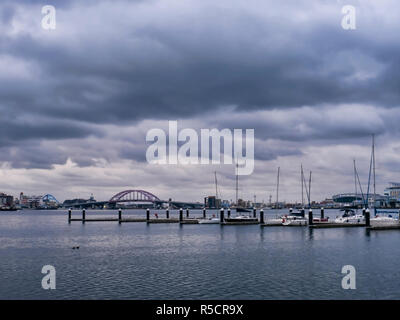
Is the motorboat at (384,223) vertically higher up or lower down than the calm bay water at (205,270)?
higher up

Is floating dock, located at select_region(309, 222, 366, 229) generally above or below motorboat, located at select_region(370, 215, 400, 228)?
below

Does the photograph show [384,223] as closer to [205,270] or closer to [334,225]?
[334,225]

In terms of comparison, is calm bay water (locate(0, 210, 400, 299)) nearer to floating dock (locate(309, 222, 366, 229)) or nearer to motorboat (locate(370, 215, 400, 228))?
motorboat (locate(370, 215, 400, 228))

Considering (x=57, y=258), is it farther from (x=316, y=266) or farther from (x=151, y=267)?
(x=316, y=266)

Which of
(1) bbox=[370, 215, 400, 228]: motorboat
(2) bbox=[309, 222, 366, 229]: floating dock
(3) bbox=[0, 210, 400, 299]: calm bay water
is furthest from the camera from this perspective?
(2) bbox=[309, 222, 366, 229]: floating dock

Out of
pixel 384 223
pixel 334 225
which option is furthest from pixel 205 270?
pixel 384 223

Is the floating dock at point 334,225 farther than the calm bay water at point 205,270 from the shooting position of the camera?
Yes

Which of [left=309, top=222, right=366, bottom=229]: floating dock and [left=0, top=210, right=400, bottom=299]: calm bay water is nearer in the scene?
[left=0, top=210, right=400, bottom=299]: calm bay water

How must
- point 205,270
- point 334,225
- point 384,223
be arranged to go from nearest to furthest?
point 205,270 → point 384,223 → point 334,225

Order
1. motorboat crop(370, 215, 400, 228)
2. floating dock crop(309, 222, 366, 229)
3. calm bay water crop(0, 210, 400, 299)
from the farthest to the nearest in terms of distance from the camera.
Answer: floating dock crop(309, 222, 366, 229)
motorboat crop(370, 215, 400, 228)
calm bay water crop(0, 210, 400, 299)

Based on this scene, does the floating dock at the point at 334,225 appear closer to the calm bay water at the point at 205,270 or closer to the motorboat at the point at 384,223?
the motorboat at the point at 384,223

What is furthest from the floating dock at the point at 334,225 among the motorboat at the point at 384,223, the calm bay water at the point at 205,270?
the calm bay water at the point at 205,270

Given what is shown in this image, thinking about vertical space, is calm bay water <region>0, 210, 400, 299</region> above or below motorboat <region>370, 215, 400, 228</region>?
below

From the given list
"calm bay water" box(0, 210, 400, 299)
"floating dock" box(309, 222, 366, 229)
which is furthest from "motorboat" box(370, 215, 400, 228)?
"calm bay water" box(0, 210, 400, 299)
